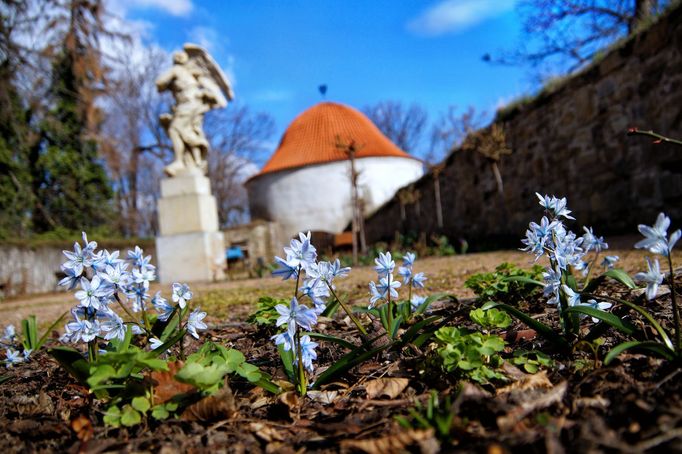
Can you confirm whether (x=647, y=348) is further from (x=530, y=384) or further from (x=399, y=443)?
(x=399, y=443)

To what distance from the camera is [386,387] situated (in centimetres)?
141

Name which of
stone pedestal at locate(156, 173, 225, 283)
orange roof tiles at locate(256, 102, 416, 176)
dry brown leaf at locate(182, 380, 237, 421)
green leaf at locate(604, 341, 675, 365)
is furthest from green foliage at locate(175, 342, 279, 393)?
orange roof tiles at locate(256, 102, 416, 176)

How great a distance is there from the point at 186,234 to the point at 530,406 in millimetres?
8124

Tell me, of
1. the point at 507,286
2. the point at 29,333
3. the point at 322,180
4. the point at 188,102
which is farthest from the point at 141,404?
the point at 322,180

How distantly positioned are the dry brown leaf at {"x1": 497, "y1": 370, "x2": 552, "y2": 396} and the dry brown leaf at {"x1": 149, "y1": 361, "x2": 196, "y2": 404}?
909 millimetres

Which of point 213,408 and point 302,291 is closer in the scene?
point 213,408

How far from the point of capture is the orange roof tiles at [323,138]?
2236cm

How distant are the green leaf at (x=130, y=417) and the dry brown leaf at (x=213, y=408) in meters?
0.12

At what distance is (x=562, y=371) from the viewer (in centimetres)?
138

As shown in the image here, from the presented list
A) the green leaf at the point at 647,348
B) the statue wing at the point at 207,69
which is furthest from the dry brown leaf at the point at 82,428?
the statue wing at the point at 207,69

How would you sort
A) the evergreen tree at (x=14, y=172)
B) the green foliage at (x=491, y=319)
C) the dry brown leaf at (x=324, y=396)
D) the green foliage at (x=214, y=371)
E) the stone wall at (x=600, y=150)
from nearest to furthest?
the green foliage at (x=214, y=371)
the dry brown leaf at (x=324, y=396)
the green foliage at (x=491, y=319)
the stone wall at (x=600, y=150)
the evergreen tree at (x=14, y=172)

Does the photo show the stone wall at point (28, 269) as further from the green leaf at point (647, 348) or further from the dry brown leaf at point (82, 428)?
the green leaf at point (647, 348)

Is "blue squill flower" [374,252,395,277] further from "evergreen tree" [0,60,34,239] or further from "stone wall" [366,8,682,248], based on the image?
"evergreen tree" [0,60,34,239]

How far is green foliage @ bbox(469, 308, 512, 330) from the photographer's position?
158 cm
